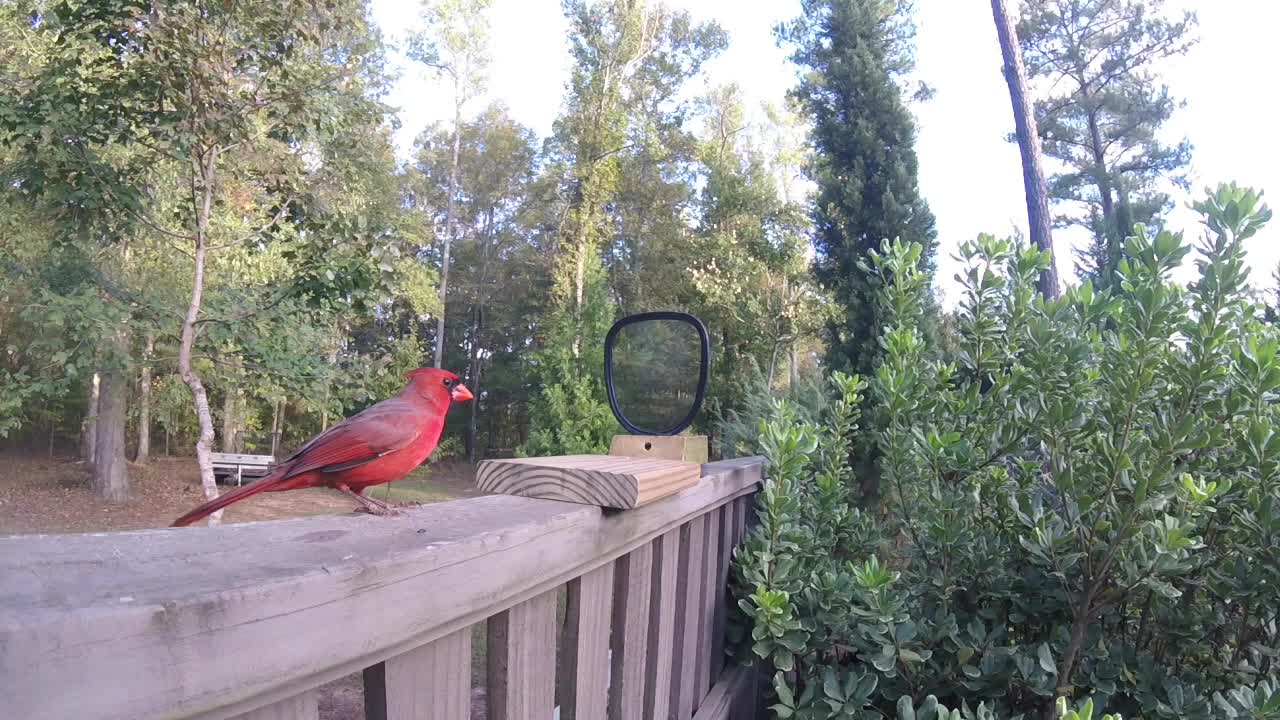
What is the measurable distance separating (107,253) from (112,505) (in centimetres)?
405

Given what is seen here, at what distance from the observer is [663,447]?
1616 millimetres

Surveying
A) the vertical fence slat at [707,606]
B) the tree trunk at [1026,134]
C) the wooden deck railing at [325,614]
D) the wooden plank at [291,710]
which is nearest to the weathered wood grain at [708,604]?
the vertical fence slat at [707,606]

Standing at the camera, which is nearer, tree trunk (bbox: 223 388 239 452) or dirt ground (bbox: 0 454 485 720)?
dirt ground (bbox: 0 454 485 720)

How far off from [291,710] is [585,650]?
575 millimetres

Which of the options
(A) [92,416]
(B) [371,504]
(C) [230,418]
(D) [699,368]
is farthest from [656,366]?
(C) [230,418]

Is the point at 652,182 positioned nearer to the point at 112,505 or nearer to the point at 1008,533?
the point at 112,505

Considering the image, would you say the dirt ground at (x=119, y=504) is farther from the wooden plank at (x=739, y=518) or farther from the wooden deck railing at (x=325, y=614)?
the wooden deck railing at (x=325, y=614)

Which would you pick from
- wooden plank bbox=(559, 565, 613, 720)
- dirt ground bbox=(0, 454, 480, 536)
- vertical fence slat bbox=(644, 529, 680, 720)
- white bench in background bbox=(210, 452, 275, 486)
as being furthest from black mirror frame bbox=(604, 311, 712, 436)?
white bench in background bbox=(210, 452, 275, 486)

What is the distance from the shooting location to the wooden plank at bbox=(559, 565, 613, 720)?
3.38 feet

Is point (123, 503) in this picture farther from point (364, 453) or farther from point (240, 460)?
point (364, 453)

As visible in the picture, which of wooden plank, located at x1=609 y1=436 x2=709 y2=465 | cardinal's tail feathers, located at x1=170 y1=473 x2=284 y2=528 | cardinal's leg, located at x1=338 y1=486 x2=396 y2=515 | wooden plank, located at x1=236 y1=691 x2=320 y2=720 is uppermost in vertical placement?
cardinal's tail feathers, located at x1=170 y1=473 x2=284 y2=528

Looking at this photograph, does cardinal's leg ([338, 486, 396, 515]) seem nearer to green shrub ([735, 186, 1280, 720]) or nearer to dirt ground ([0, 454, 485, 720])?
green shrub ([735, 186, 1280, 720])

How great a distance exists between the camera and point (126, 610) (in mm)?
392

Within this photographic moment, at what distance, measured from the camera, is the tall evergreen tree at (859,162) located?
6.92 metres
